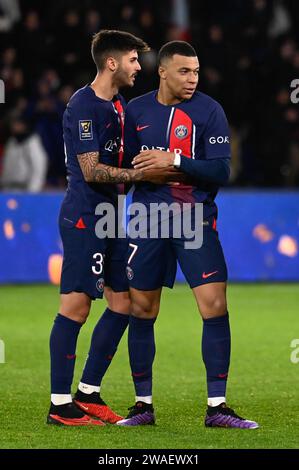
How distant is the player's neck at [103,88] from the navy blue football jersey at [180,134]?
0.48 ft

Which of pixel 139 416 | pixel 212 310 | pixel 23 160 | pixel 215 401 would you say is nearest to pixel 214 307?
pixel 212 310

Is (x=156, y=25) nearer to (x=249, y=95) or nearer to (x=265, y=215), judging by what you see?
(x=249, y=95)

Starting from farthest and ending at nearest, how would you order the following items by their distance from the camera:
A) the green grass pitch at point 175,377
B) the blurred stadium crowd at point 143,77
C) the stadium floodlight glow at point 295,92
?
the blurred stadium crowd at point 143,77, the stadium floodlight glow at point 295,92, the green grass pitch at point 175,377

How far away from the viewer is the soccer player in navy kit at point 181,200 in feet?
23.1

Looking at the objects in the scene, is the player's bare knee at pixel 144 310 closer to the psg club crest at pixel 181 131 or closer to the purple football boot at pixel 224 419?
the purple football boot at pixel 224 419

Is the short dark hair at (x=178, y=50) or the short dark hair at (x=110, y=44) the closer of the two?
the short dark hair at (x=178, y=50)

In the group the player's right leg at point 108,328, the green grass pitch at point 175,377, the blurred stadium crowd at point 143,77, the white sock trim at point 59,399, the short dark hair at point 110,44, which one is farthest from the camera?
the blurred stadium crowd at point 143,77

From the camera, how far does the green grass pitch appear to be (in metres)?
6.66

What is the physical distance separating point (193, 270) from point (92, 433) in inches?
42.2

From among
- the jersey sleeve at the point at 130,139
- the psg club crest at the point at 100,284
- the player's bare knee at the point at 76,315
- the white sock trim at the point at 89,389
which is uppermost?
the jersey sleeve at the point at 130,139

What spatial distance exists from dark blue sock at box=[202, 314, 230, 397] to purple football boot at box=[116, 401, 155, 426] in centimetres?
38

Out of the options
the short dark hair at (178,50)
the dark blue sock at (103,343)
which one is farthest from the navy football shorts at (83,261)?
the short dark hair at (178,50)

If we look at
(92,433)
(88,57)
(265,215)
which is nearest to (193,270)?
(92,433)

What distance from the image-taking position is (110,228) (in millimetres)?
7320
